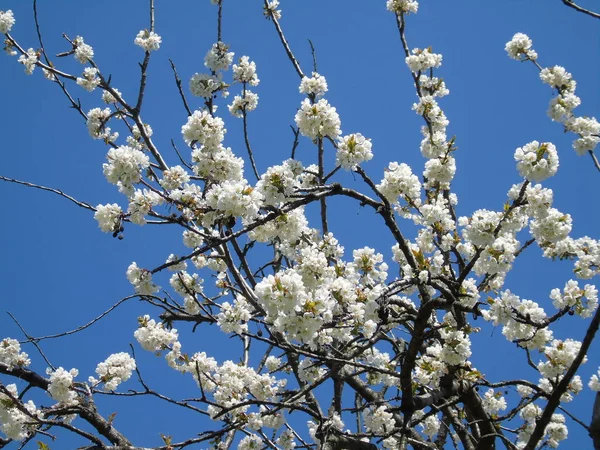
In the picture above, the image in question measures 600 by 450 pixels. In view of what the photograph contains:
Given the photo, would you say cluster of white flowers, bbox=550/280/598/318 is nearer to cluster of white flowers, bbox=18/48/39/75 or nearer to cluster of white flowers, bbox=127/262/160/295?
cluster of white flowers, bbox=127/262/160/295

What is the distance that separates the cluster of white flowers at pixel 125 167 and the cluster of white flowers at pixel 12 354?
267 centimetres

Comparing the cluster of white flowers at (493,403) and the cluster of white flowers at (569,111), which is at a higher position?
the cluster of white flowers at (569,111)

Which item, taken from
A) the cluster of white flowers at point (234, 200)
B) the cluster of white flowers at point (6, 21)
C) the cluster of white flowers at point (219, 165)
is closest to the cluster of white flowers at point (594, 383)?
the cluster of white flowers at point (234, 200)

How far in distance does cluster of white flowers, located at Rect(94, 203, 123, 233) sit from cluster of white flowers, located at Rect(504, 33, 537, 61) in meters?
4.98

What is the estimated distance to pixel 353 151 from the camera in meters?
4.06

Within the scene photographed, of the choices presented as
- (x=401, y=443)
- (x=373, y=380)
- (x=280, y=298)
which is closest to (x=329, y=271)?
(x=280, y=298)

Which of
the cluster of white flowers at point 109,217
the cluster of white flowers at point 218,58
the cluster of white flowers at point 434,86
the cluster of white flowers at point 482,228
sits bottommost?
the cluster of white flowers at point 109,217

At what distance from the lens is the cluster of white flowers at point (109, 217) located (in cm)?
396

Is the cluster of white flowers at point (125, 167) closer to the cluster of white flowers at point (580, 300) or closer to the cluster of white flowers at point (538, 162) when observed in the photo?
the cluster of white flowers at point (538, 162)

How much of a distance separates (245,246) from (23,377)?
101 inches

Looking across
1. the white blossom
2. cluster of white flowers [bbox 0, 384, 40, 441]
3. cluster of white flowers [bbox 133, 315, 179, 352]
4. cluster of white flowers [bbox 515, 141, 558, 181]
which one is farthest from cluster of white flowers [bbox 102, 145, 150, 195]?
the white blossom

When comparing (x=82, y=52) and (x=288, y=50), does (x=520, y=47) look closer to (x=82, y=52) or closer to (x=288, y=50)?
(x=288, y=50)

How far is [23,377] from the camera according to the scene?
512 centimetres

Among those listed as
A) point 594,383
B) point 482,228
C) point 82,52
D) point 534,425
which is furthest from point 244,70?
point 534,425
